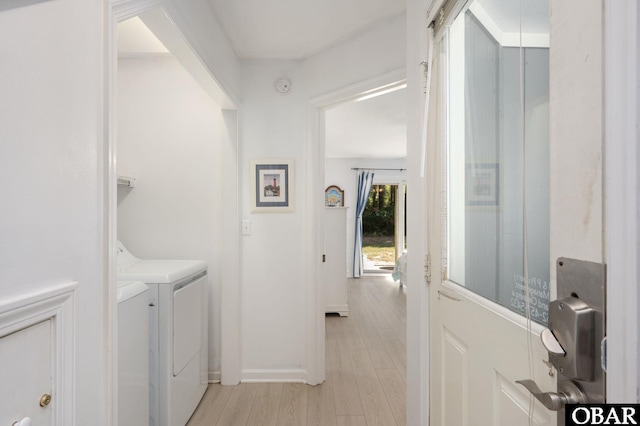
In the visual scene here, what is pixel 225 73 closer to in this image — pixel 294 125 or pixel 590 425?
pixel 294 125

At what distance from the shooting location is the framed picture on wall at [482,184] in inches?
Result: 34.5

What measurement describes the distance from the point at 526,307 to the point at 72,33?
134 centimetres

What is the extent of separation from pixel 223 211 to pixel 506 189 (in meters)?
2.05

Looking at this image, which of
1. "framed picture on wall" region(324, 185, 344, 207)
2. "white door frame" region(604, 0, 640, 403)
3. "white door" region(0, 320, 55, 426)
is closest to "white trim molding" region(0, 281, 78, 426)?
"white door" region(0, 320, 55, 426)

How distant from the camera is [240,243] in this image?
2.49 m

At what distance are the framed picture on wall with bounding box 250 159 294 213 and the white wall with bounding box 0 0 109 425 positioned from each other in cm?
160

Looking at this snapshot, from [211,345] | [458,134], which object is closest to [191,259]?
[211,345]

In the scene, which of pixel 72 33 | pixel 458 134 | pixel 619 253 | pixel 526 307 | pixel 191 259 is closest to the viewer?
pixel 619 253

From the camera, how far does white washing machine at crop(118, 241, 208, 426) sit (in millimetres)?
1670

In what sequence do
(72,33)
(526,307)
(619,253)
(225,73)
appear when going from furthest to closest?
(225,73), (72,33), (526,307), (619,253)

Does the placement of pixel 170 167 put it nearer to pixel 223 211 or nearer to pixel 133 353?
pixel 223 211

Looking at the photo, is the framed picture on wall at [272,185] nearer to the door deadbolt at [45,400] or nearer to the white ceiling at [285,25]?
the white ceiling at [285,25]

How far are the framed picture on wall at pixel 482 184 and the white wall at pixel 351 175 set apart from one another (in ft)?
19.2

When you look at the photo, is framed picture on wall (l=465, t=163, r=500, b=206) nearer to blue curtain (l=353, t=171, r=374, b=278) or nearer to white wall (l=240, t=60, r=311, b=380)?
white wall (l=240, t=60, r=311, b=380)
